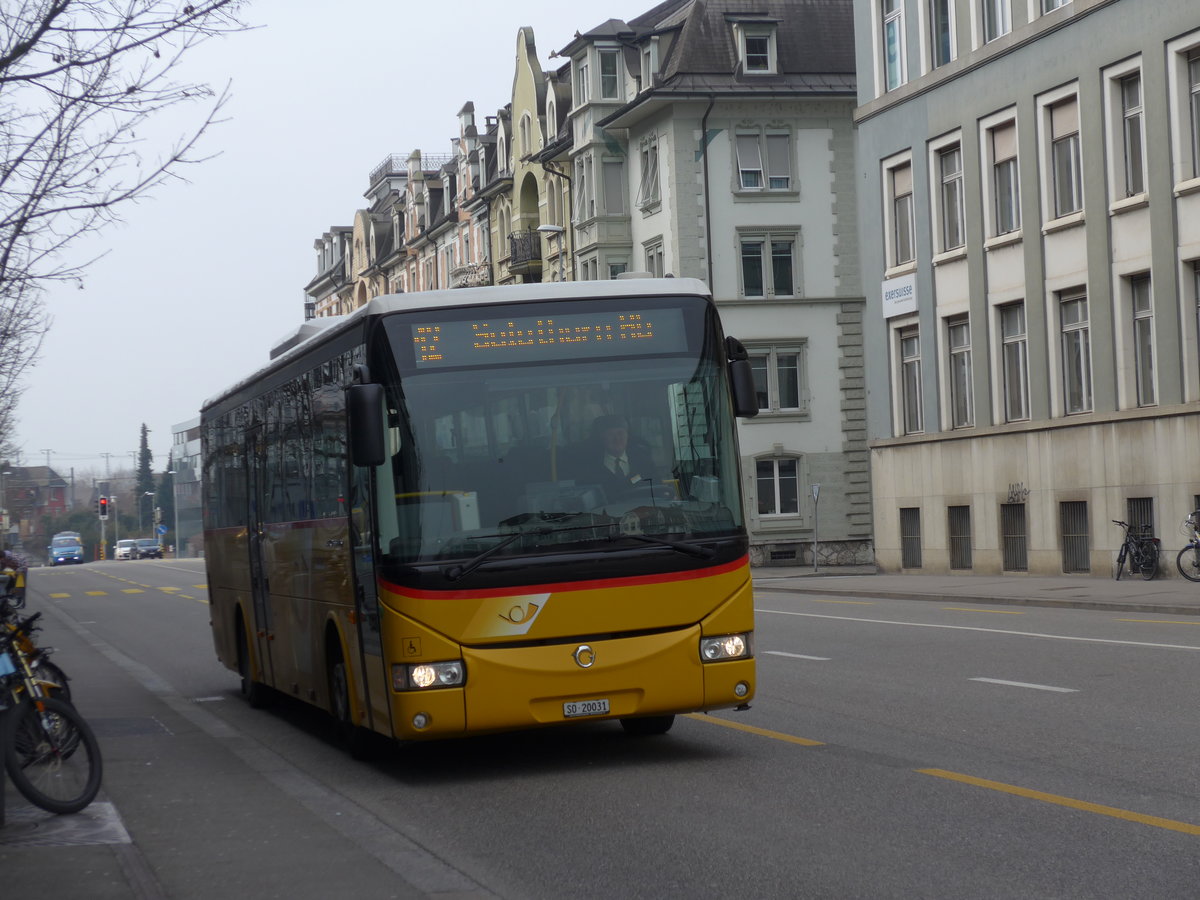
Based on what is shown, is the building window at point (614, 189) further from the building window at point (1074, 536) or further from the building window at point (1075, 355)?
the building window at point (1074, 536)

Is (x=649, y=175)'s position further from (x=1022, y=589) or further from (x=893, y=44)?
(x=1022, y=589)

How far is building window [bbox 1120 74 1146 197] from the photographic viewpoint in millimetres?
30594

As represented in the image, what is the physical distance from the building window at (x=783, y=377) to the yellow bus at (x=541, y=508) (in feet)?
136

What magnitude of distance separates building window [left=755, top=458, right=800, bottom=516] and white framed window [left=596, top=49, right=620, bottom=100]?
43.2 ft

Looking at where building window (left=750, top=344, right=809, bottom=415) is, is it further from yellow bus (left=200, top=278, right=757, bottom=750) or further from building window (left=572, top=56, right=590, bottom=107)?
yellow bus (left=200, top=278, right=757, bottom=750)

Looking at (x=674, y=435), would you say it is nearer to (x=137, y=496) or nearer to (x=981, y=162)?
(x=981, y=162)

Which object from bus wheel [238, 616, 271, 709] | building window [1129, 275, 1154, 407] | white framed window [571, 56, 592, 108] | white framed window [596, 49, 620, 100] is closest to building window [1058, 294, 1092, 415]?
building window [1129, 275, 1154, 407]

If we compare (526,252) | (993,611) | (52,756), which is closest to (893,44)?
(993,611)

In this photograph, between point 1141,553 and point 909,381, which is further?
point 909,381

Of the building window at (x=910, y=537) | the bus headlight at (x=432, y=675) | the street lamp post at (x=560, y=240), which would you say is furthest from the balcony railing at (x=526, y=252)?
the bus headlight at (x=432, y=675)

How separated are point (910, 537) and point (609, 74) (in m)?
22.9

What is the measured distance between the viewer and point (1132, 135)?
3080 cm

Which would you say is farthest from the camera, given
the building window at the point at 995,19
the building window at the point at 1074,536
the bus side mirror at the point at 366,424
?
the building window at the point at 995,19

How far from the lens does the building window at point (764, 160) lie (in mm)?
52062
